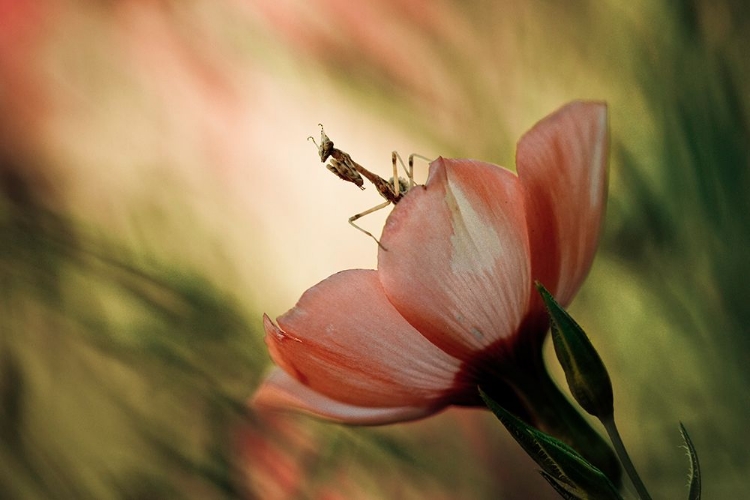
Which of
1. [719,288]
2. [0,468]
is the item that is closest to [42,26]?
[0,468]

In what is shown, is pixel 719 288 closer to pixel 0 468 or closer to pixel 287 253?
pixel 287 253

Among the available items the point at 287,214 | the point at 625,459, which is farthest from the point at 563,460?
the point at 287,214

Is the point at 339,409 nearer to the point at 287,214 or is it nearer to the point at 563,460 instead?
the point at 563,460


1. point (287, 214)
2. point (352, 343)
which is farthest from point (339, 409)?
point (287, 214)

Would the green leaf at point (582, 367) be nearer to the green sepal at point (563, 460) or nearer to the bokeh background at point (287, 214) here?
the green sepal at point (563, 460)

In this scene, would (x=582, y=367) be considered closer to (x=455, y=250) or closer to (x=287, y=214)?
(x=455, y=250)

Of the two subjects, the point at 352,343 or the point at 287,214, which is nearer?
the point at 352,343
